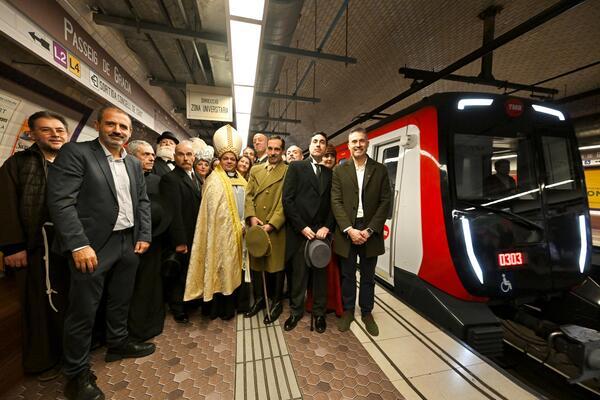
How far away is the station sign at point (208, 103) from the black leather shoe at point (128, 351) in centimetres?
411

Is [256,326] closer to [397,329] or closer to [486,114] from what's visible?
[397,329]

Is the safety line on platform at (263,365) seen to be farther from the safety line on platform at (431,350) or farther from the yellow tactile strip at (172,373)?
the safety line on platform at (431,350)

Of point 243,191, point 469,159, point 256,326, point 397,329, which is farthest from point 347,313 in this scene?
point 469,159

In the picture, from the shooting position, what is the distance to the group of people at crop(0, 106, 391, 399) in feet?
4.77

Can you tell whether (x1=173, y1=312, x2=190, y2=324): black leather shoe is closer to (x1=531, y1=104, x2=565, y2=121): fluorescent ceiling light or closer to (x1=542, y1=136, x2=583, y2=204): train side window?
(x1=542, y1=136, x2=583, y2=204): train side window

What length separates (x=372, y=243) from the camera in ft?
6.97

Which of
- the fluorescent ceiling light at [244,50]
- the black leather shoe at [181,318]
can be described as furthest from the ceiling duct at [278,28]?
the black leather shoe at [181,318]

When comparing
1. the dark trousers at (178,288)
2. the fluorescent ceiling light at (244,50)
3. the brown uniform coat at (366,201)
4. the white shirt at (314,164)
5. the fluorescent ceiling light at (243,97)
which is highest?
the fluorescent ceiling light at (243,97)

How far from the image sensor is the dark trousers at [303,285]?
2.21m

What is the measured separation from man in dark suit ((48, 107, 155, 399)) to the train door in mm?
2609

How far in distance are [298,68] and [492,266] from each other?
4.74 metres

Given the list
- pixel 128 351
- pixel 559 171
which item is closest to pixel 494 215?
pixel 559 171

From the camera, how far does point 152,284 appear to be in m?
2.02

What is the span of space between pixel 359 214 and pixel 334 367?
1.22 m
